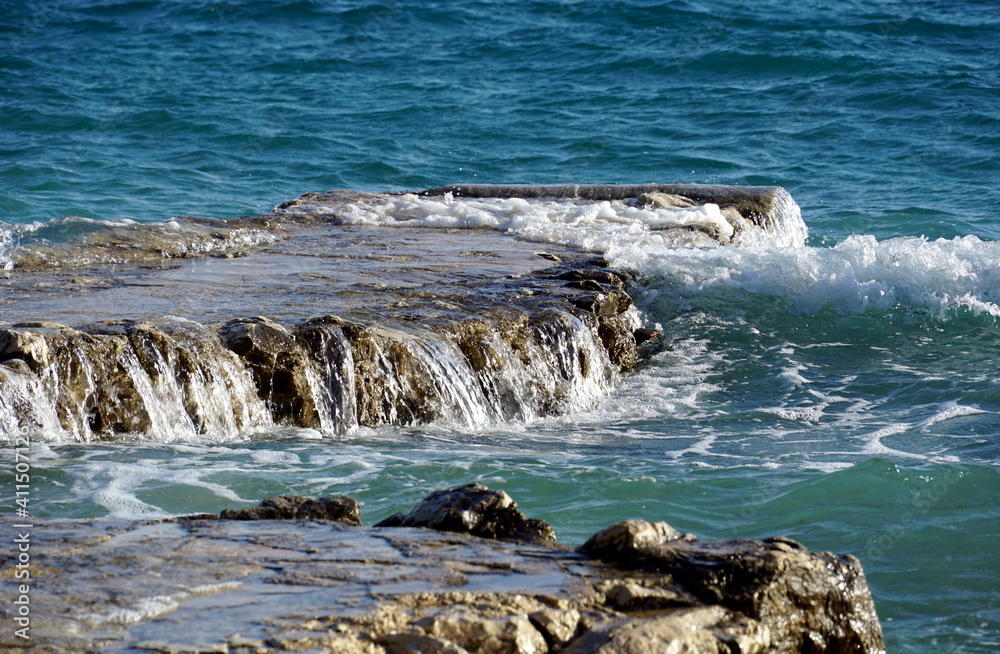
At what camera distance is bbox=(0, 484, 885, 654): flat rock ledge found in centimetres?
245

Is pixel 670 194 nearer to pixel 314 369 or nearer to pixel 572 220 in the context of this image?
pixel 572 220

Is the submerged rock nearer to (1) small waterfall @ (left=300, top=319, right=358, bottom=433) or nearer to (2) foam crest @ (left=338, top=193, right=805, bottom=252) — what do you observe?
(1) small waterfall @ (left=300, top=319, right=358, bottom=433)

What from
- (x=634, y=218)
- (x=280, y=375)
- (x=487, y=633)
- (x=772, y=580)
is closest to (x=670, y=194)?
(x=634, y=218)

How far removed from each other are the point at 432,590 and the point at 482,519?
63 centimetres

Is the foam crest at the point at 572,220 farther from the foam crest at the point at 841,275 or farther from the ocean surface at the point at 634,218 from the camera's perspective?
the foam crest at the point at 841,275

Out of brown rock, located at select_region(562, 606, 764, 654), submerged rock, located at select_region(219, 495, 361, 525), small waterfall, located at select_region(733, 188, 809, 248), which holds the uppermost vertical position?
small waterfall, located at select_region(733, 188, 809, 248)

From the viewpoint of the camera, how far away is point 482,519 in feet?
10.8

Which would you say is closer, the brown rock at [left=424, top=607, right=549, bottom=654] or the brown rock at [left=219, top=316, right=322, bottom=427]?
the brown rock at [left=424, top=607, right=549, bottom=654]

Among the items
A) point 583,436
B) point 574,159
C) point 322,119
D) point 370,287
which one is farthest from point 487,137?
point 583,436

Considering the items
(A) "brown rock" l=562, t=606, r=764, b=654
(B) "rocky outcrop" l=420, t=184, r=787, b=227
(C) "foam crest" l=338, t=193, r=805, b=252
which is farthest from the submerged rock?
(B) "rocky outcrop" l=420, t=184, r=787, b=227

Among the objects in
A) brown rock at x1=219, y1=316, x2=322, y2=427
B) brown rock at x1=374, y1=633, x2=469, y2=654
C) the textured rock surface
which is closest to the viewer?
brown rock at x1=374, y1=633, x2=469, y2=654

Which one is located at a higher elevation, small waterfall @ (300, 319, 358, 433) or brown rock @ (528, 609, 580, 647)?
small waterfall @ (300, 319, 358, 433)

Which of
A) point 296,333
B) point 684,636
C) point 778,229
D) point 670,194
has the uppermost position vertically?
Result: point 670,194

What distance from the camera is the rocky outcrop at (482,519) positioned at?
10.7 feet
